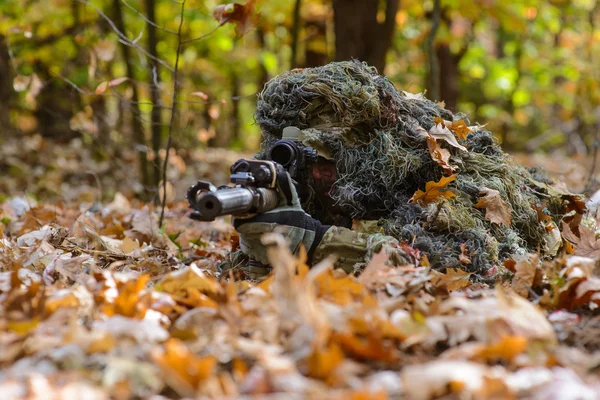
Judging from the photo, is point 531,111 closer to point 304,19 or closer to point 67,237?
point 304,19

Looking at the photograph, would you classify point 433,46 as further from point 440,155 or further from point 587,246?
point 587,246

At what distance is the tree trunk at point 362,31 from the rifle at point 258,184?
4.03m

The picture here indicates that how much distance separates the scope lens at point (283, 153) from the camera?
268 centimetres

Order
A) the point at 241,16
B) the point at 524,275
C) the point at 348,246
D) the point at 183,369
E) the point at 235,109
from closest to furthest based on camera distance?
1. the point at 183,369
2. the point at 524,275
3. the point at 348,246
4. the point at 241,16
5. the point at 235,109

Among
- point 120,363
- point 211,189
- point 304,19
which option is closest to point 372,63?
point 304,19

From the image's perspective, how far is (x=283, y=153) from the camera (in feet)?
8.88

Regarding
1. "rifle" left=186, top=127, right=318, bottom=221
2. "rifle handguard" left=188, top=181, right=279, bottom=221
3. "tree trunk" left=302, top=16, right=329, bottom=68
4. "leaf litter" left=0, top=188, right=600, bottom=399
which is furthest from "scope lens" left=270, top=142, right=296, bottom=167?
"tree trunk" left=302, top=16, right=329, bottom=68

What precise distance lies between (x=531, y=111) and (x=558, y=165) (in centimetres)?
717

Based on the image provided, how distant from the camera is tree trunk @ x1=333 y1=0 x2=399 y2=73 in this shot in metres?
6.61

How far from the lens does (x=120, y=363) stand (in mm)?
1425

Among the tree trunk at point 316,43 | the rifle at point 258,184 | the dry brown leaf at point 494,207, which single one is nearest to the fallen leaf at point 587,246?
the dry brown leaf at point 494,207

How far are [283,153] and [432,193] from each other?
2.25 ft

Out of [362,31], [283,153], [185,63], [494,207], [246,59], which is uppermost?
[362,31]

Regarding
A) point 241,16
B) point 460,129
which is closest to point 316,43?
point 241,16
